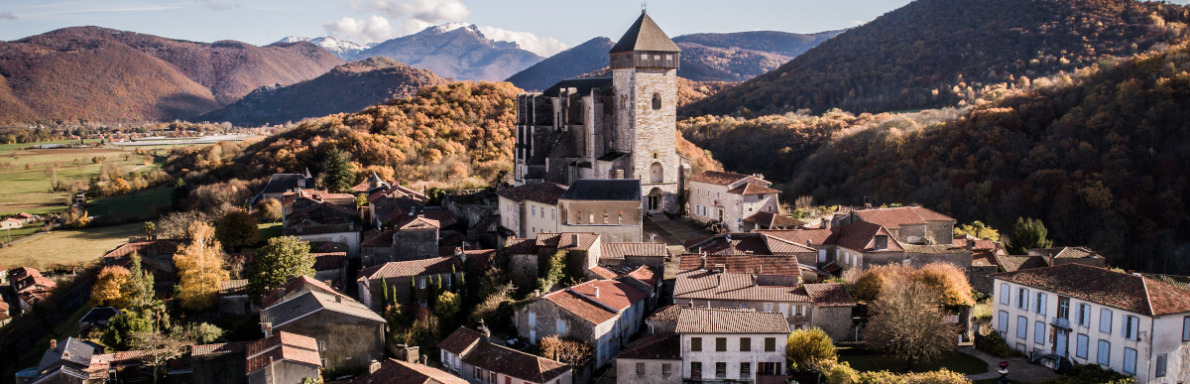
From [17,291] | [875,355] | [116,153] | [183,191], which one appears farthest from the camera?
[116,153]

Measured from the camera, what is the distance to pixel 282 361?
24.5m

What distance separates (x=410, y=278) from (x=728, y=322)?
1188 cm

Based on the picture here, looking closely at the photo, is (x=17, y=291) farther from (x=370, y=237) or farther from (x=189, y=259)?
(x=370, y=237)

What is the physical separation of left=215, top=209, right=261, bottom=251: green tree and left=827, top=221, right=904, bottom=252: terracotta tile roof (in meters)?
26.6

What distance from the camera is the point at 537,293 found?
2773 centimetres

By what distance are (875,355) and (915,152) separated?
42.6m

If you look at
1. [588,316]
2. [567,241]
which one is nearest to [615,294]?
[588,316]

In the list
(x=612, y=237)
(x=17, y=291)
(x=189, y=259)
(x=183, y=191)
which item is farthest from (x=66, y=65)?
(x=612, y=237)

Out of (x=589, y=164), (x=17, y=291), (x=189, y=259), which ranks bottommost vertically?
(x=17, y=291)

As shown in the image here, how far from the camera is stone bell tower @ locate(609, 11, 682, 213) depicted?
4053cm

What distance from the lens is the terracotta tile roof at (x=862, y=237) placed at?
31.2 m

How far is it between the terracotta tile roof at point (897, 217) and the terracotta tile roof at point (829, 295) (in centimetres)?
786

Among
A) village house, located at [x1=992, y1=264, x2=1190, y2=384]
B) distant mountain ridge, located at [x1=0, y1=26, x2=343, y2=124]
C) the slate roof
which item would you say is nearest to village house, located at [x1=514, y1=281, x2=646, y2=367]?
the slate roof

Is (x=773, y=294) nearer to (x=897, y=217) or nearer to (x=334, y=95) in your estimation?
(x=897, y=217)
